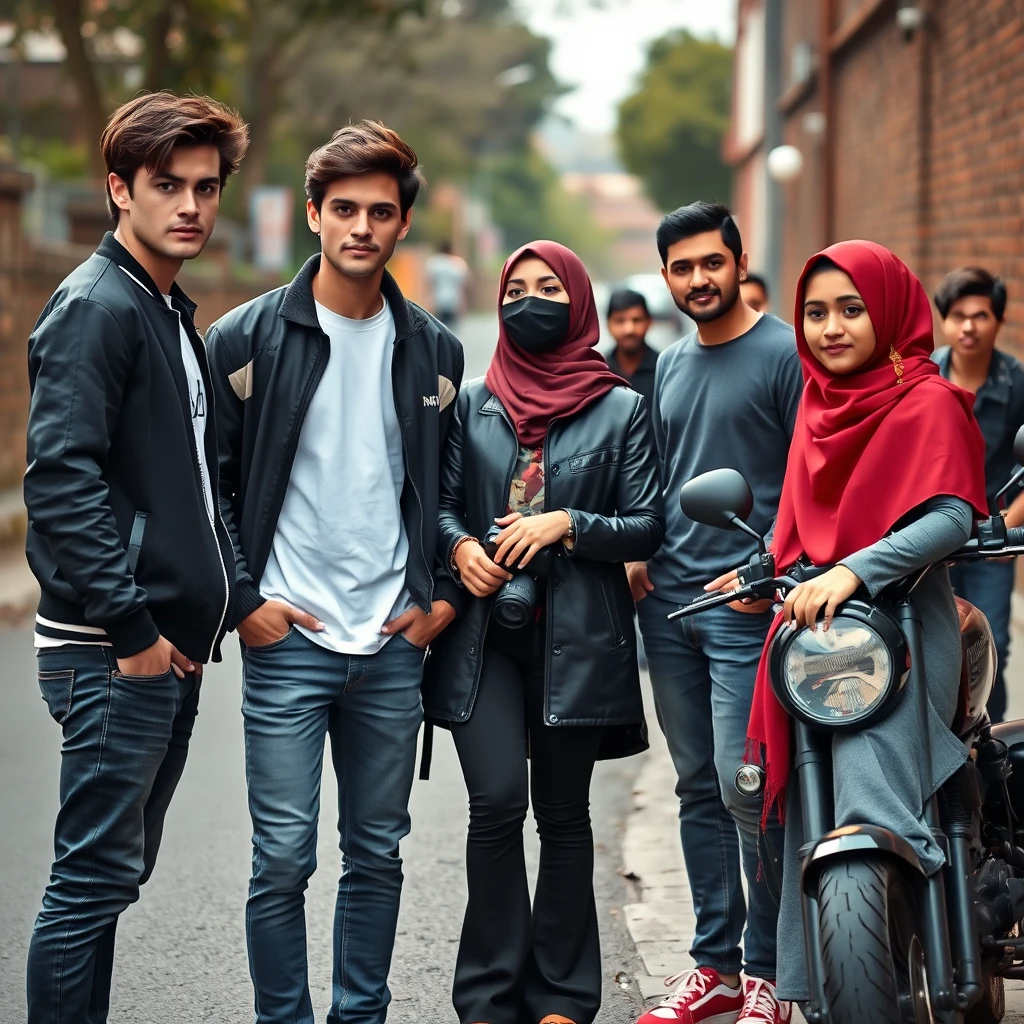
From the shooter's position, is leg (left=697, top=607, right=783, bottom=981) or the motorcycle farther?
leg (left=697, top=607, right=783, bottom=981)

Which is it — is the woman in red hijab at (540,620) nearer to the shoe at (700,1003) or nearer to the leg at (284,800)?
the shoe at (700,1003)

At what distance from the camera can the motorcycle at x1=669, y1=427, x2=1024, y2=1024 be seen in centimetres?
317

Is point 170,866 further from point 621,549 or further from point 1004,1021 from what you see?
point 1004,1021

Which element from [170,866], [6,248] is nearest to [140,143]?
[170,866]

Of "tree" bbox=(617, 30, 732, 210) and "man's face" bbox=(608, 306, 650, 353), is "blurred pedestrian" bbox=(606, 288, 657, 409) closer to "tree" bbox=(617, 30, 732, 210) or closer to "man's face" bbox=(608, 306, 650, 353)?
"man's face" bbox=(608, 306, 650, 353)

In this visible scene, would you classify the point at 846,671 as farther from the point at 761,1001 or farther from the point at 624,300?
the point at 624,300

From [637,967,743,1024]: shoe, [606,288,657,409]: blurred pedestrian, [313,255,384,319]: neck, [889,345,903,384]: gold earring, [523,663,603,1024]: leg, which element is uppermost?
[606,288,657,409]: blurred pedestrian

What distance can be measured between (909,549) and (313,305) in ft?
4.76

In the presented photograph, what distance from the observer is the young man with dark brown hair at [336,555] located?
3766mm

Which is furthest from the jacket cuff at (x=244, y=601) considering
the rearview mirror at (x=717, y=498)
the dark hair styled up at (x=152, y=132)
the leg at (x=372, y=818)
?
the rearview mirror at (x=717, y=498)

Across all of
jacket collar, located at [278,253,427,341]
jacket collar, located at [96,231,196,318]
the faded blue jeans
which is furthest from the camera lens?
jacket collar, located at [96,231,196,318]

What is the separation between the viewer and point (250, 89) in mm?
32719

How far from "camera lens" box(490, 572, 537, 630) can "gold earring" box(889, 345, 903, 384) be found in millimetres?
972

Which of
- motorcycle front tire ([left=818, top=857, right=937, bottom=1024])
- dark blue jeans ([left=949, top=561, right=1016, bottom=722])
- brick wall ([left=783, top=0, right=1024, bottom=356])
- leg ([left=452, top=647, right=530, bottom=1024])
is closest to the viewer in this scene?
motorcycle front tire ([left=818, top=857, right=937, bottom=1024])
